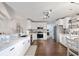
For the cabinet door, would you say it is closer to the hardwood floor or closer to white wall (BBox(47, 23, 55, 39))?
the hardwood floor

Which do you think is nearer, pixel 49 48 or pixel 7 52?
pixel 7 52

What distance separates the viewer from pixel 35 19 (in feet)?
6.23

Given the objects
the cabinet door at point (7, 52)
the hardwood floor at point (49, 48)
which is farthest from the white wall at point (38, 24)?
the cabinet door at point (7, 52)

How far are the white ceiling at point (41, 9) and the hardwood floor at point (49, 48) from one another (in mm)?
449

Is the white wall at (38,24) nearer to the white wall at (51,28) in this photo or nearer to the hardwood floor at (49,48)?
the white wall at (51,28)

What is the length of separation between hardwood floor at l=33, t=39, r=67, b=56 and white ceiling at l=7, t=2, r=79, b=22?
0.45 meters

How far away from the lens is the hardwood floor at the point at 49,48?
169 centimetres

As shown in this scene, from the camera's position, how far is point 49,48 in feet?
6.09

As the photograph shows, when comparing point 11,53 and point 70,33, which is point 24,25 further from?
point 70,33

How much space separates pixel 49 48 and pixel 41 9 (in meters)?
0.74

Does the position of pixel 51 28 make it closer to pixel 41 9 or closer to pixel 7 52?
pixel 41 9

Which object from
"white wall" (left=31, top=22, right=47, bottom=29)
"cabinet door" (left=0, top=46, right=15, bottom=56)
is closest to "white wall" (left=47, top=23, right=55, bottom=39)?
"white wall" (left=31, top=22, right=47, bottom=29)

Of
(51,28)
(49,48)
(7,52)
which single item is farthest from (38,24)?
(7,52)

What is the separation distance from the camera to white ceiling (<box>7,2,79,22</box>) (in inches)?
64.5
